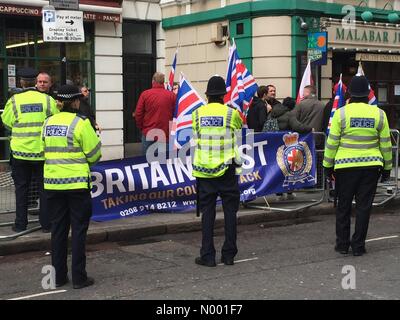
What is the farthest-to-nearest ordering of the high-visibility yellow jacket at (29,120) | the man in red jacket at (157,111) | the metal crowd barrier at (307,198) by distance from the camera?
the man in red jacket at (157,111), the metal crowd barrier at (307,198), the high-visibility yellow jacket at (29,120)

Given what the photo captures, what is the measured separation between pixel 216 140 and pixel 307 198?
175 inches

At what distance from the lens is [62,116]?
19.4 feet

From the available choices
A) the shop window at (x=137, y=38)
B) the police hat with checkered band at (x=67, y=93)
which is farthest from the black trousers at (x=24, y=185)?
the shop window at (x=137, y=38)

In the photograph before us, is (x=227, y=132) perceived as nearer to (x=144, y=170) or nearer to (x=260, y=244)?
(x=260, y=244)

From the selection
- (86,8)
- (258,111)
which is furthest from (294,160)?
(86,8)

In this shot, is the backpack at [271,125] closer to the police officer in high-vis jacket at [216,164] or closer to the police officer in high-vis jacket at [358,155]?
the police officer in high-vis jacket at [358,155]

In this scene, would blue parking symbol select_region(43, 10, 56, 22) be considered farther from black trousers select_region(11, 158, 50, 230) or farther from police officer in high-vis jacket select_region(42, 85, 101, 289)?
police officer in high-vis jacket select_region(42, 85, 101, 289)

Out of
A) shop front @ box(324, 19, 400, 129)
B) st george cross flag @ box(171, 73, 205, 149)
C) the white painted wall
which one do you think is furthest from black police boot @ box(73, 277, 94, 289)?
shop front @ box(324, 19, 400, 129)

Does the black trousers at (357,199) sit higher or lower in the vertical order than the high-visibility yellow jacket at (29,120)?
lower

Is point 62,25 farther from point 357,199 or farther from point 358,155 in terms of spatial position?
point 357,199

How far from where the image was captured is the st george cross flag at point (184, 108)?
951 centimetres

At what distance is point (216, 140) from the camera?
6.76 metres

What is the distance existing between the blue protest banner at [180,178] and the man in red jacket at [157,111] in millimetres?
1290
